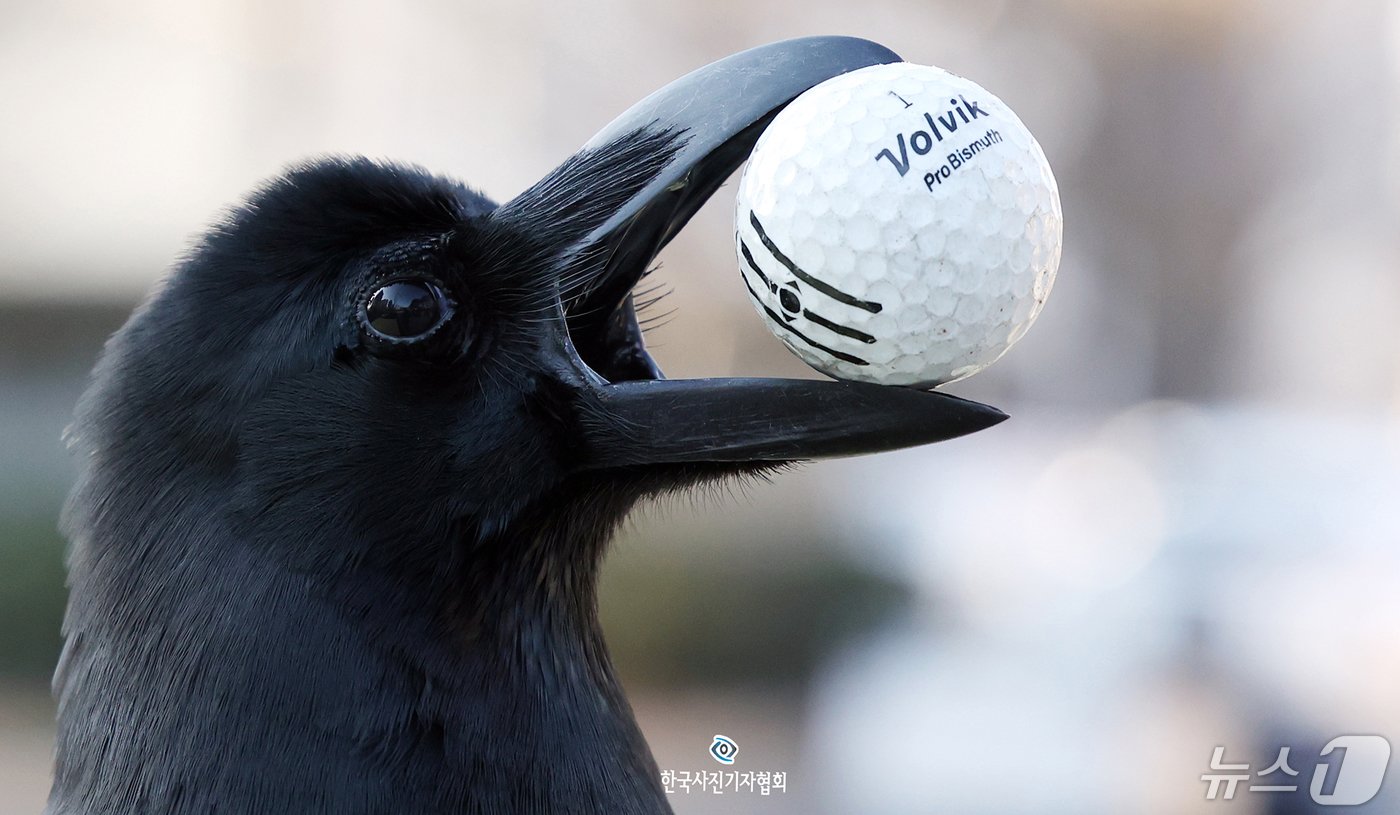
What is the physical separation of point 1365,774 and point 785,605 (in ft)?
7.52

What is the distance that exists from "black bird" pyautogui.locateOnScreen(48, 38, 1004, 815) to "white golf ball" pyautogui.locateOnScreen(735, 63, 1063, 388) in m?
0.06

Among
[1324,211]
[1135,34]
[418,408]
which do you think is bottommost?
[418,408]

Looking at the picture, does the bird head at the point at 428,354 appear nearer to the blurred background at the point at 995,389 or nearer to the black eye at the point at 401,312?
the black eye at the point at 401,312

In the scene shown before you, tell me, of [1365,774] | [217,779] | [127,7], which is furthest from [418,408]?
[127,7]

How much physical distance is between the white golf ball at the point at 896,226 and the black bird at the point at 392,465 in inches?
2.6

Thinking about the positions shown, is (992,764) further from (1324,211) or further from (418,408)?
(418,408)

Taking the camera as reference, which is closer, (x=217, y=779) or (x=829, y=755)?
(x=217, y=779)

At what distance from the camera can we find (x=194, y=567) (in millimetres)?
1473

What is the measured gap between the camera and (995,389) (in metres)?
6.42
